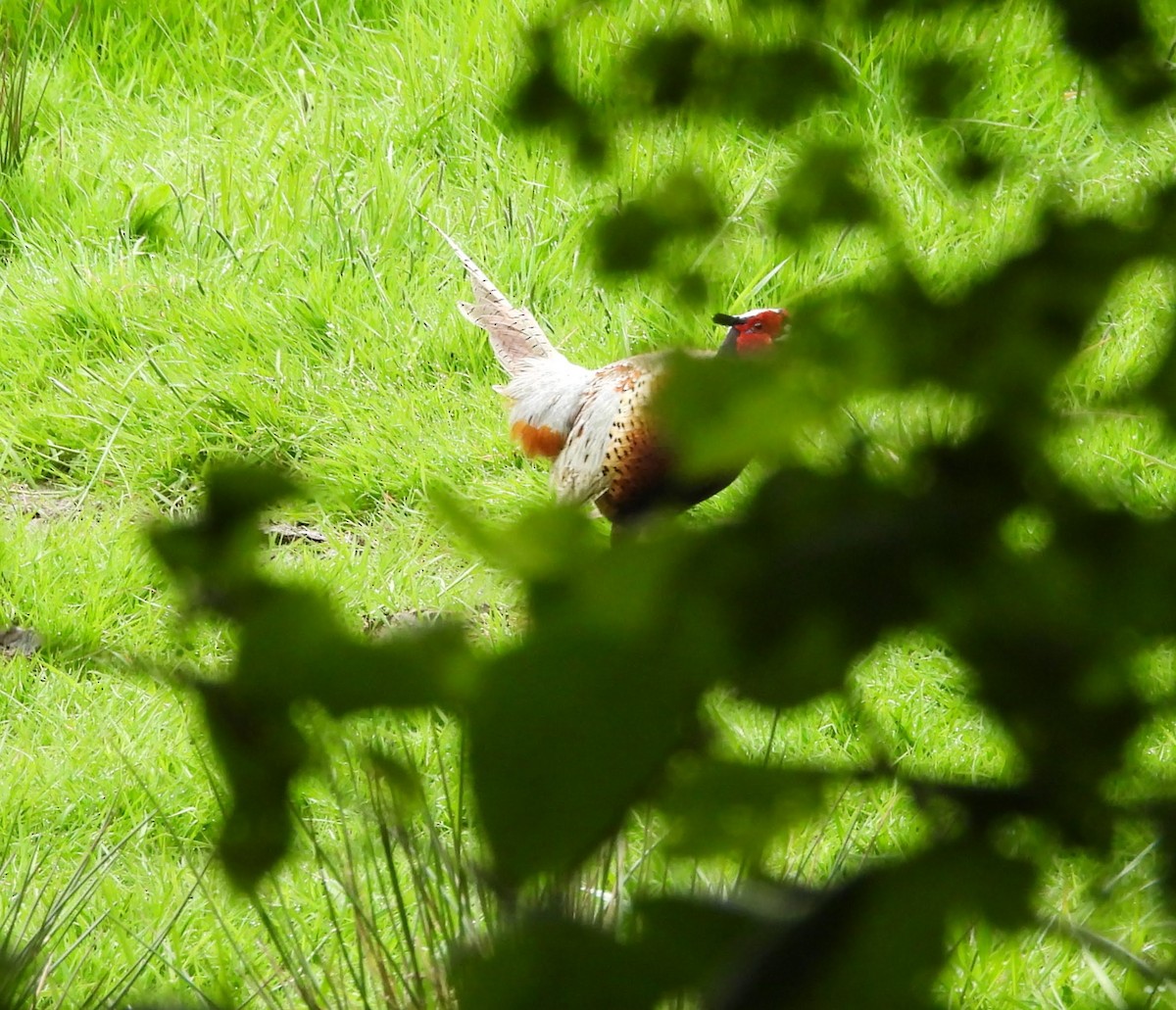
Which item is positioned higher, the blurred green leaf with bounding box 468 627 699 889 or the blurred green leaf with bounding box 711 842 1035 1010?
the blurred green leaf with bounding box 468 627 699 889

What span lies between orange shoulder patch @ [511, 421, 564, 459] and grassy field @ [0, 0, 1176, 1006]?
0.05 metres

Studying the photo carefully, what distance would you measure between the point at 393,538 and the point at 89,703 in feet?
2.23

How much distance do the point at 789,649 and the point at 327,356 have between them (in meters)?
2.89

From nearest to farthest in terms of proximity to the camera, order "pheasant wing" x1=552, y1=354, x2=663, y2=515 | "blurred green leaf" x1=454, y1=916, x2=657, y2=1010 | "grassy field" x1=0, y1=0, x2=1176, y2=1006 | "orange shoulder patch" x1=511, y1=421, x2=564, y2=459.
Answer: "blurred green leaf" x1=454, y1=916, x2=657, y2=1010 < "grassy field" x1=0, y1=0, x2=1176, y2=1006 < "pheasant wing" x1=552, y1=354, x2=663, y2=515 < "orange shoulder patch" x1=511, y1=421, x2=564, y2=459

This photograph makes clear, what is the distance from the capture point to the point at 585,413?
3.06m

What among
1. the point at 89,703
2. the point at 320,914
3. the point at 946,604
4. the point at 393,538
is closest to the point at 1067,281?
the point at 946,604

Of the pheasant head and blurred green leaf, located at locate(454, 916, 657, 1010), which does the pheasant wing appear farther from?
blurred green leaf, located at locate(454, 916, 657, 1010)

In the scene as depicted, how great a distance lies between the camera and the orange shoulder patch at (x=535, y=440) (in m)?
3.09

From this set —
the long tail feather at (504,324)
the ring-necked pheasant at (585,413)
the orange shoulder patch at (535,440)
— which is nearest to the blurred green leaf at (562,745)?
the ring-necked pheasant at (585,413)

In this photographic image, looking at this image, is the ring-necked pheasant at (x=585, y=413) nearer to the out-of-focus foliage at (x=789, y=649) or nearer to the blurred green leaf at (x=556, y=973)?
the out-of-focus foliage at (x=789, y=649)

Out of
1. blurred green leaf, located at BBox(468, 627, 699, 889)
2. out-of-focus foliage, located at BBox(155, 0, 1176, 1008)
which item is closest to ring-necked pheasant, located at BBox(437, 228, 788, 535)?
out-of-focus foliage, located at BBox(155, 0, 1176, 1008)

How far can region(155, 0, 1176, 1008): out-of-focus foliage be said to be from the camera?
0.35 metres

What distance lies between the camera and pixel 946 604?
425 mm

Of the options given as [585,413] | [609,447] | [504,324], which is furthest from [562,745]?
[504,324]
